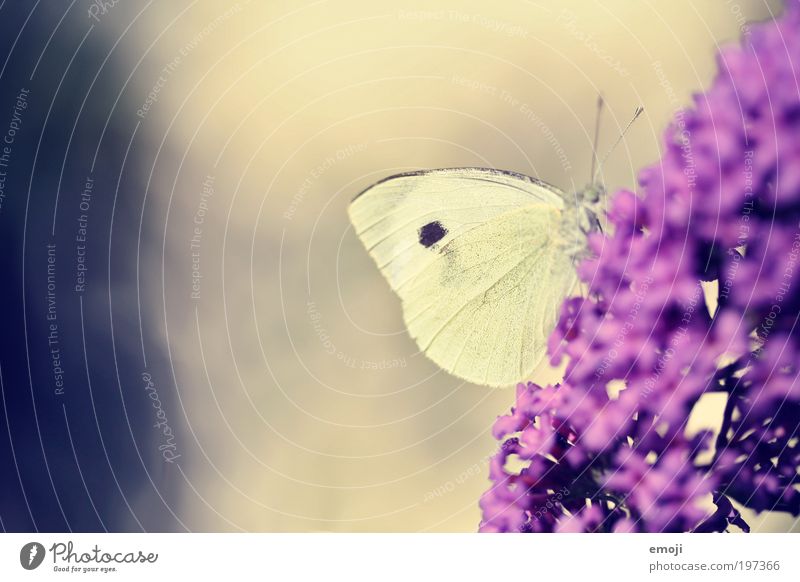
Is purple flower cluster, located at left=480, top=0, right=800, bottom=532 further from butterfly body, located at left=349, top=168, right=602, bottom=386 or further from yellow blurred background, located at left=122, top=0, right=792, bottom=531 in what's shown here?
yellow blurred background, located at left=122, top=0, right=792, bottom=531

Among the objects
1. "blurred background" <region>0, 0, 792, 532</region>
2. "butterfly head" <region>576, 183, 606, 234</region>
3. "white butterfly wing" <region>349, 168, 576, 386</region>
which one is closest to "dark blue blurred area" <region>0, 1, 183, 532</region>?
"blurred background" <region>0, 0, 792, 532</region>

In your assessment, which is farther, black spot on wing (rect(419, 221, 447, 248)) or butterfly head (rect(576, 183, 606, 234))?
black spot on wing (rect(419, 221, 447, 248))

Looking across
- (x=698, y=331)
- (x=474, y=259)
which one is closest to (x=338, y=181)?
(x=474, y=259)

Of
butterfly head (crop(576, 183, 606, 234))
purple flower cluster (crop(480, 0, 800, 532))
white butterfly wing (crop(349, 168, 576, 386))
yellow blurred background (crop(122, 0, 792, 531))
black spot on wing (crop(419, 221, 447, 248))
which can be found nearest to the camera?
purple flower cluster (crop(480, 0, 800, 532))

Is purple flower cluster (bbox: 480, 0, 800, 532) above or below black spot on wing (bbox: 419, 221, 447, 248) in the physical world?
below

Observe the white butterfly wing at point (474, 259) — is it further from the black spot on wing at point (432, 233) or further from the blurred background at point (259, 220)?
the blurred background at point (259, 220)

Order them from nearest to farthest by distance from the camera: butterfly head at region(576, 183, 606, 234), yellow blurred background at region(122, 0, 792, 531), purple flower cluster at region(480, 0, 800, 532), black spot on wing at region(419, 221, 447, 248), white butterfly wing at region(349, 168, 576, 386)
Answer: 1. purple flower cluster at region(480, 0, 800, 532)
2. butterfly head at region(576, 183, 606, 234)
3. white butterfly wing at region(349, 168, 576, 386)
4. black spot on wing at region(419, 221, 447, 248)
5. yellow blurred background at region(122, 0, 792, 531)
